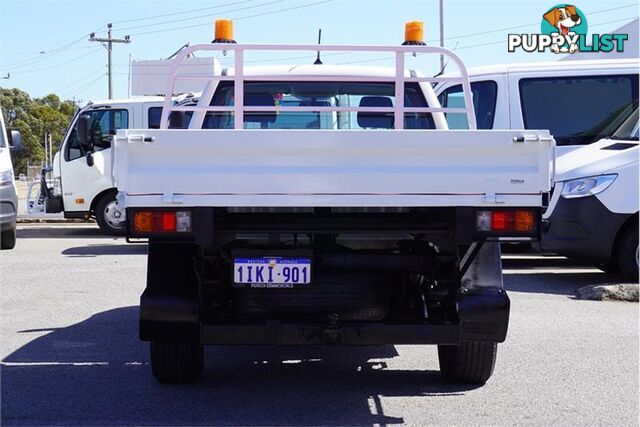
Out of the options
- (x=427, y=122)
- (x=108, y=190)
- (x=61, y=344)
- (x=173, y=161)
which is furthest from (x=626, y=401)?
(x=108, y=190)

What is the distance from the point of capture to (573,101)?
1114 cm

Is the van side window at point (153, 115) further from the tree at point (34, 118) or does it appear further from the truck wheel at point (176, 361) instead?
the tree at point (34, 118)

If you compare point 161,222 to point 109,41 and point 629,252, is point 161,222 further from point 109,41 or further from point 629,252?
point 109,41

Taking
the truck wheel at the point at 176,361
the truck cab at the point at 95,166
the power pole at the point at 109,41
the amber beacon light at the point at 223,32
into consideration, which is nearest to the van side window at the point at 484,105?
the amber beacon light at the point at 223,32

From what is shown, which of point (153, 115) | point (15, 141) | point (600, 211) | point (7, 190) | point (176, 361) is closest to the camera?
point (176, 361)

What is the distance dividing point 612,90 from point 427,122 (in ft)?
17.2

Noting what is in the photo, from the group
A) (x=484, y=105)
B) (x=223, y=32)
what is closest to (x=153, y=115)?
(x=484, y=105)

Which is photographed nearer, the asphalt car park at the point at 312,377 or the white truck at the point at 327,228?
the white truck at the point at 327,228

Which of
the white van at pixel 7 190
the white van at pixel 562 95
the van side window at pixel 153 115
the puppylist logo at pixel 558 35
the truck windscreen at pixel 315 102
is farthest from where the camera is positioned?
the puppylist logo at pixel 558 35

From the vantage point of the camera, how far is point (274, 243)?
5.04 metres

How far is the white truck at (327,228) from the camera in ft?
15.1

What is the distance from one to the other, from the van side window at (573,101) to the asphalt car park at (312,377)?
2.86 metres

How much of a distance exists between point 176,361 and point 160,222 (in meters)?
1.18

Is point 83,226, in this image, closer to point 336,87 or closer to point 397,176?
point 336,87
